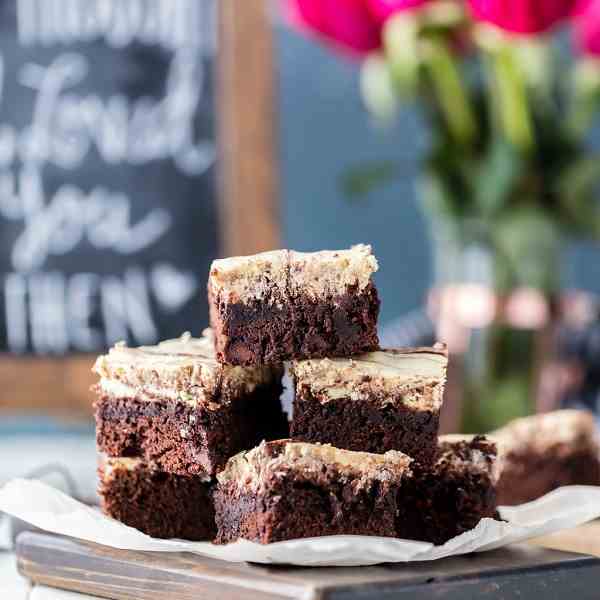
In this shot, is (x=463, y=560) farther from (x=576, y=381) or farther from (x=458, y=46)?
(x=576, y=381)

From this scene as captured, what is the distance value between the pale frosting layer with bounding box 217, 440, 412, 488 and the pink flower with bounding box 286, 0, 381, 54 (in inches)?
42.2

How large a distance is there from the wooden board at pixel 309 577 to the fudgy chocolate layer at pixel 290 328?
0.27 meters

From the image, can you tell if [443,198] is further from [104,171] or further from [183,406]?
[183,406]

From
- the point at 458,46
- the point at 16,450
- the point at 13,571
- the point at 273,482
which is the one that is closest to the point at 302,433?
the point at 273,482

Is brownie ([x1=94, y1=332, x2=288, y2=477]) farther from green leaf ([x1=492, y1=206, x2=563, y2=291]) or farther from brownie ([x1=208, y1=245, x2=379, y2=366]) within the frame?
green leaf ([x1=492, y1=206, x2=563, y2=291])

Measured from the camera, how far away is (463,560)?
1.36 meters

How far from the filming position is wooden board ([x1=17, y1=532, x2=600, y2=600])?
1.22 metres

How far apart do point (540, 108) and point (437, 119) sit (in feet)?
0.76

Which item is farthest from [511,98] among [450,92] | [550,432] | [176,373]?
[176,373]

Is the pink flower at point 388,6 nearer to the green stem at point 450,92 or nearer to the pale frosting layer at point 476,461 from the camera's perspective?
the green stem at point 450,92

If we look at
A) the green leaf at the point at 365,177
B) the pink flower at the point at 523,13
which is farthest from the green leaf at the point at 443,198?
the pink flower at the point at 523,13

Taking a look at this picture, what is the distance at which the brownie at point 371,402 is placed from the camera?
4.59 feet

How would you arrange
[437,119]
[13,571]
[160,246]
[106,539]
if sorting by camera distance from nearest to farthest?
1. [106,539]
2. [13,571]
3. [437,119]
4. [160,246]

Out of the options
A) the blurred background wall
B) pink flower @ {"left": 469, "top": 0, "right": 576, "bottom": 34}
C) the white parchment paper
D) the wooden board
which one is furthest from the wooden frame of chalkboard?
the wooden board
